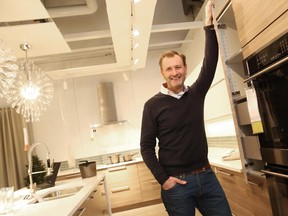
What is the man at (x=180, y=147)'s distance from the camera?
1.54 meters

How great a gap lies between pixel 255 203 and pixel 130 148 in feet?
11.3

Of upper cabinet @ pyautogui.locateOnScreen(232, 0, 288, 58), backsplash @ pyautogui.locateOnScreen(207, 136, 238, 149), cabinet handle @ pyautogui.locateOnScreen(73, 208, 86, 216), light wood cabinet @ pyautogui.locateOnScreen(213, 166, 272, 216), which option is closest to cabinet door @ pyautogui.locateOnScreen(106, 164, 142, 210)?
backsplash @ pyautogui.locateOnScreen(207, 136, 238, 149)

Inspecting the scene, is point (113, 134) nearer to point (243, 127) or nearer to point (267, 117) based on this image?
point (243, 127)

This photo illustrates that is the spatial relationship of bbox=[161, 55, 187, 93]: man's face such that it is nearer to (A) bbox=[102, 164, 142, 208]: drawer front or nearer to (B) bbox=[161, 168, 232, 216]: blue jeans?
(B) bbox=[161, 168, 232, 216]: blue jeans

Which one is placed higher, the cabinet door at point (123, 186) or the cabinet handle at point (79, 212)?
the cabinet handle at point (79, 212)

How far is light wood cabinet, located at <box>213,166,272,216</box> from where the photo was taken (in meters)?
1.90

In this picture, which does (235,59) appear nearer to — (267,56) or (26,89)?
(267,56)

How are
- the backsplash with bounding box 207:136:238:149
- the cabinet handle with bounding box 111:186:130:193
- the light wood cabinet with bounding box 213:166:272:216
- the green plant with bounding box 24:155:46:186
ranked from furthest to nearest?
the green plant with bounding box 24:155:46:186
the cabinet handle with bounding box 111:186:130:193
the backsplash with bounding box 207:136:238:149
the light wood cabinet with bounding box 213:166:272:216

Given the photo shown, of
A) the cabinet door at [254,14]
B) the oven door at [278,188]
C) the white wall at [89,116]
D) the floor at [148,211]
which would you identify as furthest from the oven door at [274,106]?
the white wall at [89,116]

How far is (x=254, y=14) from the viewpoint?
5.13 ft

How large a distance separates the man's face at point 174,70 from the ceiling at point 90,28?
111cm

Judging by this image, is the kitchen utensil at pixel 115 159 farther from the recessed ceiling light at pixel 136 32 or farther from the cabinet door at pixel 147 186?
the recessed ceiling light at pixel 136 32

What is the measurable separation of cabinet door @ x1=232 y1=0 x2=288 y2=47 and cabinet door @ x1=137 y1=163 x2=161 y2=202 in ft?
10.7

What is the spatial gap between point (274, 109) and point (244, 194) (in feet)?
3.64
